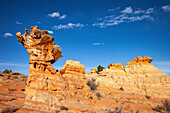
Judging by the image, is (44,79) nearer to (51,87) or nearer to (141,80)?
(51,87)

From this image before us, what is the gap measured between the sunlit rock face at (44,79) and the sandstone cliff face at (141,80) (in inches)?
718

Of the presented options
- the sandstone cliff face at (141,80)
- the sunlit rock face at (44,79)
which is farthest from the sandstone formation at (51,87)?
the sandstone cliff face at (141,80)

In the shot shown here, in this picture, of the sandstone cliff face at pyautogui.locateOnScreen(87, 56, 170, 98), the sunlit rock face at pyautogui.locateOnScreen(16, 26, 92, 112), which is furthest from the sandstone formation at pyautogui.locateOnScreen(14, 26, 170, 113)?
the sandstone cliff face at pyautogui.locateOnScreen(87, 56, 170, 98)

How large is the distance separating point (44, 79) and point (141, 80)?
2725cm

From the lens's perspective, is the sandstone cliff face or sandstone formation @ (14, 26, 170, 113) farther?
the sandstone cliff face

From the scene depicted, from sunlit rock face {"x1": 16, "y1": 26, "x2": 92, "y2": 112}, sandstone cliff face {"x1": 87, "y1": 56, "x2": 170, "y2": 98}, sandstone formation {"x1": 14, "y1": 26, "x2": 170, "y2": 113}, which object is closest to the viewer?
sandstone formation {"x1": 14, "y1": 26, "x2": 170, "y2": 113}

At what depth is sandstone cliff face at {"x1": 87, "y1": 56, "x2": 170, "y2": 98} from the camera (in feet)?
87.7

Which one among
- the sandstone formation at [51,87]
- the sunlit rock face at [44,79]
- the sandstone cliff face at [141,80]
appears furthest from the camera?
the sandstone cliff face at [141,80]

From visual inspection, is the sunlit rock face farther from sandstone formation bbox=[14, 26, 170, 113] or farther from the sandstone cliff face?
the sandstone cliff face

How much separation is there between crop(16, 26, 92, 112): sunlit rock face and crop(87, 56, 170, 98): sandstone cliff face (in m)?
18.2

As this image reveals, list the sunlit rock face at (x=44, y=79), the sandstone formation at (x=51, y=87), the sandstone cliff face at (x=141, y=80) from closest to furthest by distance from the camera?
1. the sandstone formation at (x=51, y=87)
2. the sunlit rock face at (x=44, y=79)
3. the sandstone cliff face at (x=141, y=80)

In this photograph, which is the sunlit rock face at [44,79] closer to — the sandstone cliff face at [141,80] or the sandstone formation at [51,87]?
the sandstone formation at [51,87]

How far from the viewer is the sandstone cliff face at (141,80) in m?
26.7

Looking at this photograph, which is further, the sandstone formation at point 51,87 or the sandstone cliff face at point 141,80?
the sandstone cliff face at point 141,80
